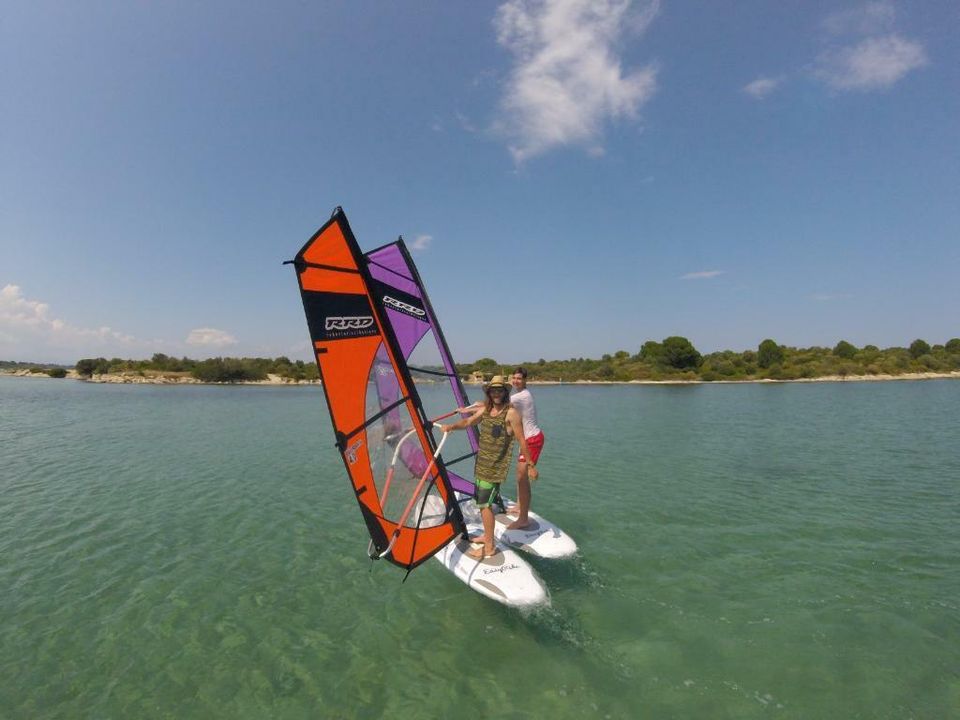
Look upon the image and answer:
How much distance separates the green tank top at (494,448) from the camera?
20.7 ft

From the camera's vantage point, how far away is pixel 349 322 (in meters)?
5.45

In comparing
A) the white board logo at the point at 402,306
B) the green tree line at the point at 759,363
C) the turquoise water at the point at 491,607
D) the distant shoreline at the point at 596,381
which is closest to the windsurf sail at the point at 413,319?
the white board logo at the point at 402,306

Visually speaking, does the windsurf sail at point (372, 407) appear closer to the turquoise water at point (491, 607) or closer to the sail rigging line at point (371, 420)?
the sail rigging line at point (371, 420)

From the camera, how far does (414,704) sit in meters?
4.61

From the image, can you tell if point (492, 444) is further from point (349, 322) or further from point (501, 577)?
point (349, 322)

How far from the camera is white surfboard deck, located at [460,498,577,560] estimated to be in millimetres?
7145

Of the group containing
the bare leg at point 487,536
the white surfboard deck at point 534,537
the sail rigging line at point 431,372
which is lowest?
the white surfboard deck at point 534,537

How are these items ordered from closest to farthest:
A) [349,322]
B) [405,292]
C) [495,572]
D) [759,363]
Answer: [349,322]
[495,572]
[405,292]
[759,363]

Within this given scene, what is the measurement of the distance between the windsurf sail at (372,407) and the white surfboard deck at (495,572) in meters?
0.08

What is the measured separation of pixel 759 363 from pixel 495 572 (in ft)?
396

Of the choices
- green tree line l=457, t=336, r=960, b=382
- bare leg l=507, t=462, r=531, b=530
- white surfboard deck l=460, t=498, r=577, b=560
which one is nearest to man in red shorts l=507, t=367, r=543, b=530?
bare leg l=507, t=462, r=531, b=530

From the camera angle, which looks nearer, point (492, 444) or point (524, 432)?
point (492, 444)

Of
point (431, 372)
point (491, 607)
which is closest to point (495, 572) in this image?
point (491, 607)

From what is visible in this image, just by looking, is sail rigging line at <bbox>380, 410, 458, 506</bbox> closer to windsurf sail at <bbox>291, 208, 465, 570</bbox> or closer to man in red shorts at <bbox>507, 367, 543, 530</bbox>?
windsurf sail at <bbox>291, 208, 465, 570</bbox>
